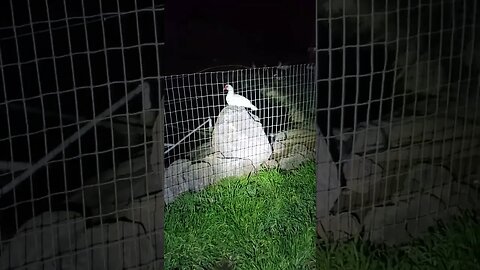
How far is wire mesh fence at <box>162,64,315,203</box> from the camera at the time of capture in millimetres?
4484

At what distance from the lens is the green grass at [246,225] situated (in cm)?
333

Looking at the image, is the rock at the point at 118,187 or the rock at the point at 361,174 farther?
the rock at the point at 361,174

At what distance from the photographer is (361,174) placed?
10.6 ft

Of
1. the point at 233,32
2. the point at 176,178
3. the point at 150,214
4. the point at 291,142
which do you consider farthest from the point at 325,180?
the point at 291,142

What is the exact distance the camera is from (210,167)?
4.62 m

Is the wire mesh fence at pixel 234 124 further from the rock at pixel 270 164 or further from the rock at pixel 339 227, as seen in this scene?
the rock at pixel 339 227

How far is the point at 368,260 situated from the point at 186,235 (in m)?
1.05

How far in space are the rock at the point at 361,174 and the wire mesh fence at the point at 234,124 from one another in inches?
58.3

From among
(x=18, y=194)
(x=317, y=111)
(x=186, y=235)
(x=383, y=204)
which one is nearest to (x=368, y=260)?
(x=383, y=204)

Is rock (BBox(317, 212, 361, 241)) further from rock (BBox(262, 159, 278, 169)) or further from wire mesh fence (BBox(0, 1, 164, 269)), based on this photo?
rock (BBox(262, 159, 278, 169))

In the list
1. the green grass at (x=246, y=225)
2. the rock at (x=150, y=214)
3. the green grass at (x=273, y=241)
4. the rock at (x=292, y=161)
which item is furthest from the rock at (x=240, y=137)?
the rock at (x=150, y=214)

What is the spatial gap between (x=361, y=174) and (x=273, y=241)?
25.0 inches

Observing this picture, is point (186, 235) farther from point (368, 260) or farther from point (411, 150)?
point (411, 150)

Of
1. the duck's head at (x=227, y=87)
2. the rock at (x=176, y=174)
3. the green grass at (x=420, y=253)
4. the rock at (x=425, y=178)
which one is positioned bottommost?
the green grass at (x=420, y=253)
